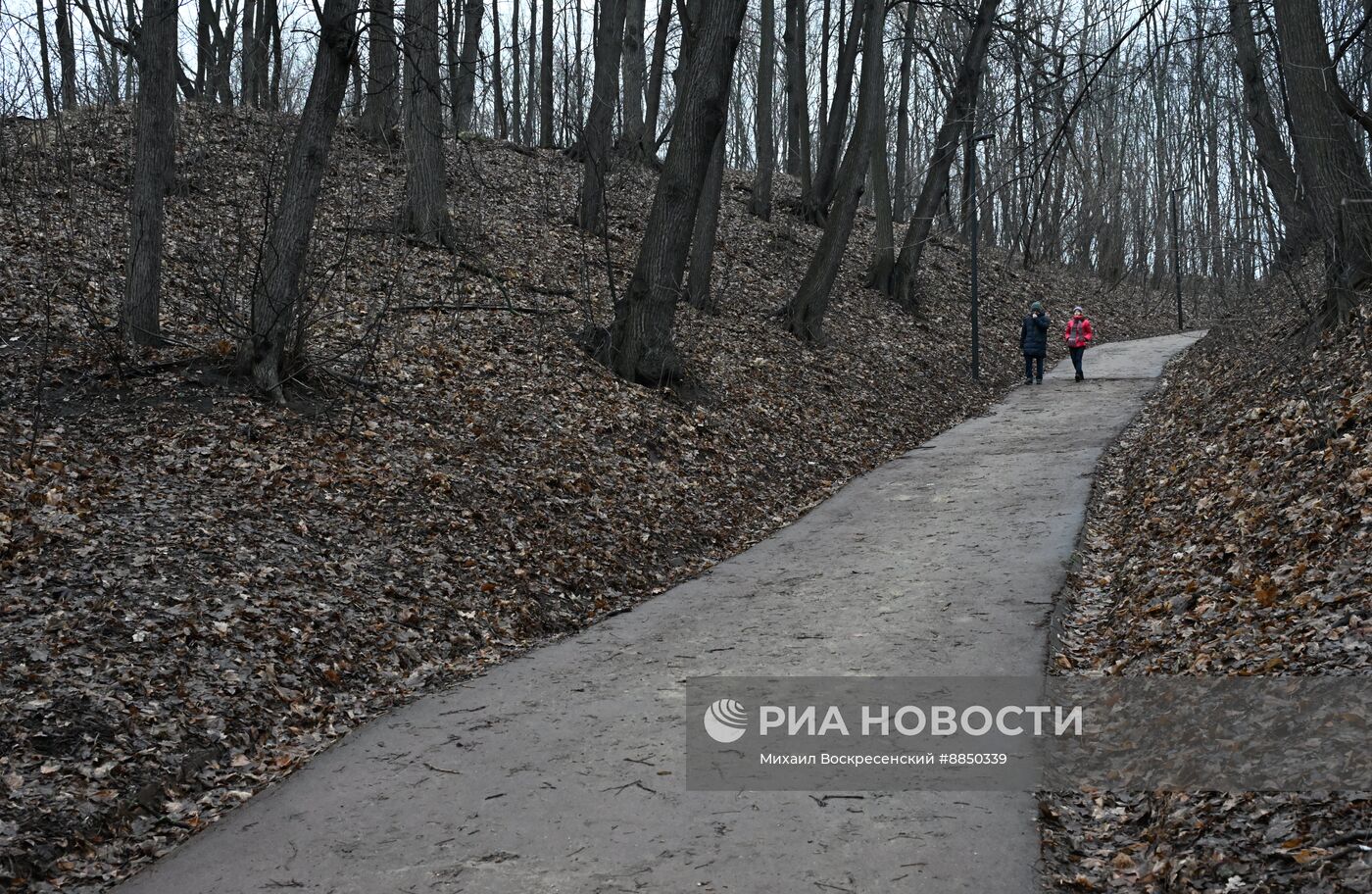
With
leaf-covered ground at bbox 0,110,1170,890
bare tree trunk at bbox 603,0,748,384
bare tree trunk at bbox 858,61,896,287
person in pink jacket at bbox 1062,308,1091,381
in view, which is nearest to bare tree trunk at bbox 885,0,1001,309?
bare tree trunk at bbox 858,61,896,287

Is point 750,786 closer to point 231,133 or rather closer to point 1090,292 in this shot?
point 231,133

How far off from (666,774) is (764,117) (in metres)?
22.1

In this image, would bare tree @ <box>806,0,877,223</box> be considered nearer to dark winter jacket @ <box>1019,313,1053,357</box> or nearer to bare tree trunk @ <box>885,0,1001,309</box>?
bare tree trunk @ <box>885,0,1001,309</box>

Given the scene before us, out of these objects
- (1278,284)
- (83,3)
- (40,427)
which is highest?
(83,3)

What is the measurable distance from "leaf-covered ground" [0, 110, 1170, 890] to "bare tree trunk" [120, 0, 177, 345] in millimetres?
378

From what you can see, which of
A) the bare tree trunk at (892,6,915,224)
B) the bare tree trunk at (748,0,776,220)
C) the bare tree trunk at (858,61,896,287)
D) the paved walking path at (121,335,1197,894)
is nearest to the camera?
the paved walking path at (121,335,1197,894)

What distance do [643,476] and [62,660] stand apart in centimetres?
640

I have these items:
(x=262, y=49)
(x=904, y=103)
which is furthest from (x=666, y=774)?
(x=904, y=103)

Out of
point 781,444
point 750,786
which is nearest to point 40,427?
point 750,786

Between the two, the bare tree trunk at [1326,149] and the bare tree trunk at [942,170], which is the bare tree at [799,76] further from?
the bare tree trunk at [1326,149]

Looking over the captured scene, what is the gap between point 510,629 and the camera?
8.27 m

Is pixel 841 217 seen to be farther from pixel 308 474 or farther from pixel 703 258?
pixel 308 474

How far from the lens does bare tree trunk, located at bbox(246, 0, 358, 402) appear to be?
10.2 meters

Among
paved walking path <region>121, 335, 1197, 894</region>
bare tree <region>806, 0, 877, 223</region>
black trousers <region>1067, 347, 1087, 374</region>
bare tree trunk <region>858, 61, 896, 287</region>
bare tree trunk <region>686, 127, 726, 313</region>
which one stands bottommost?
paved walking path <region>121, 335, 1197, 894</region>
